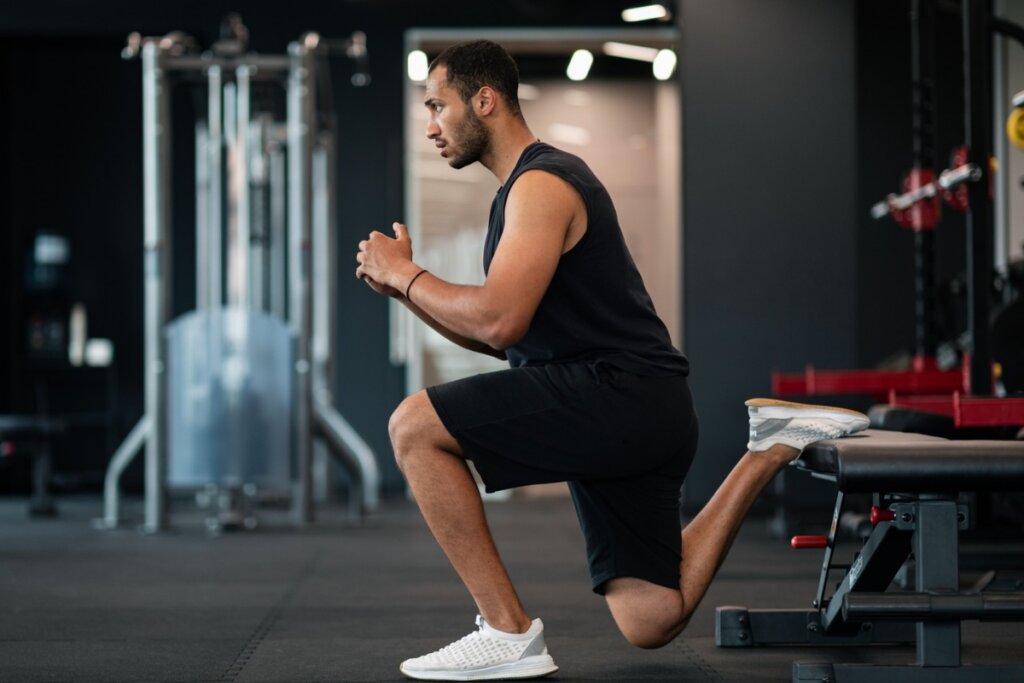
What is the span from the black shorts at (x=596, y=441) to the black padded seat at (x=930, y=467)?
35 cm

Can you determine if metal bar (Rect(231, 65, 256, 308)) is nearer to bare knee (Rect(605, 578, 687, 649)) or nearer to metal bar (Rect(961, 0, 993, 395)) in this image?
metal bar (Rect(961, 0, 993, 395))

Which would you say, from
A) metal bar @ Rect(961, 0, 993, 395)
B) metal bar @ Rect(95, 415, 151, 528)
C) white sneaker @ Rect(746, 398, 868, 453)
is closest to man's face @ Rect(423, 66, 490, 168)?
white sneaker @ Rect(746, 398, 868, 453)

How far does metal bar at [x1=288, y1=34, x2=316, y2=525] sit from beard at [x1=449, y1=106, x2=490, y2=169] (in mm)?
3569

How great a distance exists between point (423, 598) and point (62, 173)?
5725mm

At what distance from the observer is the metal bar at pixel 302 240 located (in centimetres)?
596

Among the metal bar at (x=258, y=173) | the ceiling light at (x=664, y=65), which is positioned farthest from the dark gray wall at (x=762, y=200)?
the ceiling light at (x=664, y=65)

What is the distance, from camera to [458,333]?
2410 mm

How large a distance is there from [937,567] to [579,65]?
22.5ft

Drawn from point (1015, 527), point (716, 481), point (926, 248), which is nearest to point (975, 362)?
point (1015, 527)

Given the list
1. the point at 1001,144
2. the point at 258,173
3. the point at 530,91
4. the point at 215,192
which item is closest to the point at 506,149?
the point at 258,173

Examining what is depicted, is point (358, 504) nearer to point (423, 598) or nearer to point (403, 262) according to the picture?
point (423, 598)

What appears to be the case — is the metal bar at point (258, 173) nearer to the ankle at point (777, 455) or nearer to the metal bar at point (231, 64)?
the metal bar at point (231, 64)

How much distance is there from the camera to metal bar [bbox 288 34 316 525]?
596cm

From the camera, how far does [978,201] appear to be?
12.9ft
